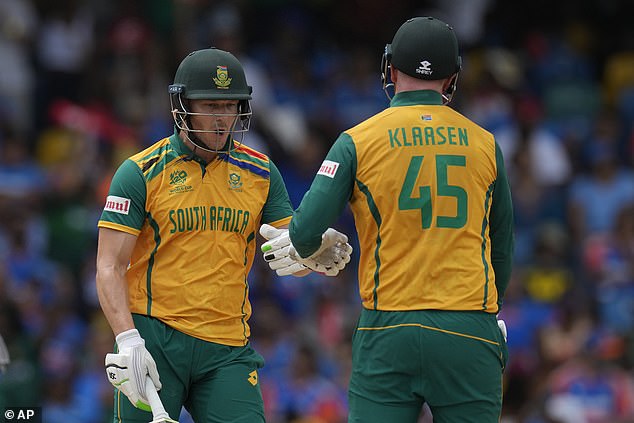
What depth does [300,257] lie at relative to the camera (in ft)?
19.3

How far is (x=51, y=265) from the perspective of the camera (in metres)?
12.5

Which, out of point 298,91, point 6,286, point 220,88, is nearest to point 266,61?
point 298,91

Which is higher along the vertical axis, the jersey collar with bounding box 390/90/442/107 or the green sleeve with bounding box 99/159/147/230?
the jersey collar with bounding box 390/90/442/107

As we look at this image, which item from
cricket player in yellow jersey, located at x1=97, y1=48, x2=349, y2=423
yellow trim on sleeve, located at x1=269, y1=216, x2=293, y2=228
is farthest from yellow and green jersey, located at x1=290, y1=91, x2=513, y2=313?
yellow trim on sleeve, located at x1=269, y1=216, x2=293, y2=228

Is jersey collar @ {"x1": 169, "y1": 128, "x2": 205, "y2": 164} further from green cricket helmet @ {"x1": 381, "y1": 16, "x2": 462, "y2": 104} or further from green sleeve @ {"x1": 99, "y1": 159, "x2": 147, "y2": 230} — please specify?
green cricket helmet @ {"x1": 381, "y1": 16, "x2": 462, "y2": 104}

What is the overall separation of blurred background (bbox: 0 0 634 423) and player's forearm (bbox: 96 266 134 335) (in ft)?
15.6

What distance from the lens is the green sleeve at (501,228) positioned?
19.1 ft

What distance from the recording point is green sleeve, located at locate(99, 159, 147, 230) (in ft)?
19.9

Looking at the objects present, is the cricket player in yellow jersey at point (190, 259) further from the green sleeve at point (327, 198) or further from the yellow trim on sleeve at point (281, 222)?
the green sleeve at point (327, 198)

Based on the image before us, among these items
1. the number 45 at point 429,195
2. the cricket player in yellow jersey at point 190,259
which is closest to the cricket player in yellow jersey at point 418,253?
the number 45 at point 429,195

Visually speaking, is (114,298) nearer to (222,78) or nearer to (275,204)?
(275,204)

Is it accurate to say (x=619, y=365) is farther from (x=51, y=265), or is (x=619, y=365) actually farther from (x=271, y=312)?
(x=51, y=265)

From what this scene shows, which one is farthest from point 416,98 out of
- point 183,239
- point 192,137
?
point 183,239

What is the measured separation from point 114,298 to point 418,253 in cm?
148
